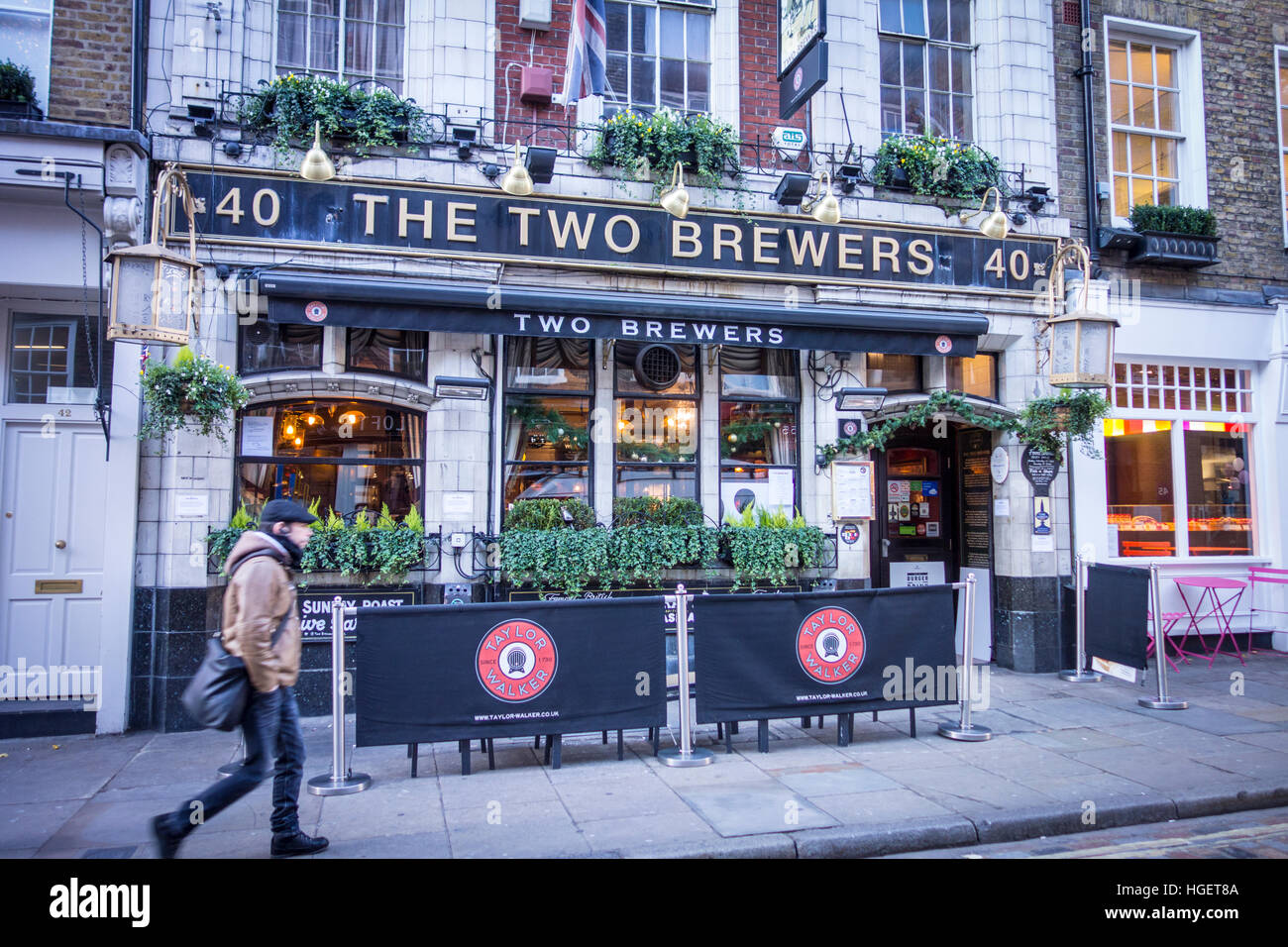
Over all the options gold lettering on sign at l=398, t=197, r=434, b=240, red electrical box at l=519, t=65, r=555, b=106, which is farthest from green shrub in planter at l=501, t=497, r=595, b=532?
red electrical box at l=519, t=65, r=555, b=106

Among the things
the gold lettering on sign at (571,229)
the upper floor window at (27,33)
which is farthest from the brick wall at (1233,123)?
the upper floor window at (27,33)

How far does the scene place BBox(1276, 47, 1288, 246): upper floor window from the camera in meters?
12.3

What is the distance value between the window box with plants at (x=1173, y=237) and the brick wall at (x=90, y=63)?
11.8 metres

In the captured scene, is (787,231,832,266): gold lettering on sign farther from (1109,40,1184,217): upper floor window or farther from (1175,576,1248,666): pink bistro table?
→ (1175,576,1248,666): pink bistro table

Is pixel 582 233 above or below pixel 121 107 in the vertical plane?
below

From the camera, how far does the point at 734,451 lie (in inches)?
395


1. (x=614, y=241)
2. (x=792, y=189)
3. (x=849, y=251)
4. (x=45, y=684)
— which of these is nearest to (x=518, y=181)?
(x=614, y=241)

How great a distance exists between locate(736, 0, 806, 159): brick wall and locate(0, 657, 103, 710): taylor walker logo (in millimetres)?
9035
